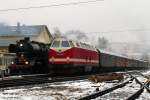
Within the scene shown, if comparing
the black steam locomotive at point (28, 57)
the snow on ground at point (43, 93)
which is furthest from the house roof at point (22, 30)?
the snow on ground at point (43, 93)

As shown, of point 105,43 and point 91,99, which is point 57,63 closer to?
point 91,99

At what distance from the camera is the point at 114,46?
104562 mm

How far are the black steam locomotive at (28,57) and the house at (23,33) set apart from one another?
127ft

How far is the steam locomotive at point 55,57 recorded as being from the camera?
28672 mm

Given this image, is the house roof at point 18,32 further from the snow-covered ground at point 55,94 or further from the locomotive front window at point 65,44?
the snow-covered ground at point 55,94

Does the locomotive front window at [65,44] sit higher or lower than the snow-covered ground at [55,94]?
higher

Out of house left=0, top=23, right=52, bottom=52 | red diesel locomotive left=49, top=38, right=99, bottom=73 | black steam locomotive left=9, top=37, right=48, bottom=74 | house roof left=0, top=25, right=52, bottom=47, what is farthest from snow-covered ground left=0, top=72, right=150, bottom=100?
house roof left=0, top=25, right=52, bottom=47

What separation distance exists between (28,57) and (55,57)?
135 inches

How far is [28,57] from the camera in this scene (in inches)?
1240

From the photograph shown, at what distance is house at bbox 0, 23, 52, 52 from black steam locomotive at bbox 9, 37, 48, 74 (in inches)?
1522

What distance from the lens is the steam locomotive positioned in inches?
1129

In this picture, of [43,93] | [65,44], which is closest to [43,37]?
[65,44]

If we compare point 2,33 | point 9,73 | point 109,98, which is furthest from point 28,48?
point 2,33

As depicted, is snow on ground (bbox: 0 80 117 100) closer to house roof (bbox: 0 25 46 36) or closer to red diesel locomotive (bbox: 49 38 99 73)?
red diesel locomotive (bbox: 49 38 99 73)
